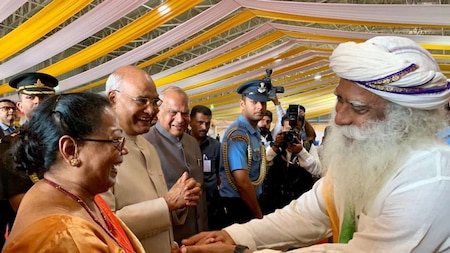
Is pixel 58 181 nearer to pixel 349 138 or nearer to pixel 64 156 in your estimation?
pixel 64 156

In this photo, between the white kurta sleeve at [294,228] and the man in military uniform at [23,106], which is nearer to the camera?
the white kurta sleeve at [294,228]

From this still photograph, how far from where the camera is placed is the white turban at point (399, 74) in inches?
51.1

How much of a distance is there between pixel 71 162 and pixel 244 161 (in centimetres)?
199

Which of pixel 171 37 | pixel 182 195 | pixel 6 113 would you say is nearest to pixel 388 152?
pixel 182 195

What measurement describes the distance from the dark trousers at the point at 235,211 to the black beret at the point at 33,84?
1.52 metres

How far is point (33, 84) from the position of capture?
257 cm

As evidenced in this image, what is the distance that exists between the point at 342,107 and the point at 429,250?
1.79ft

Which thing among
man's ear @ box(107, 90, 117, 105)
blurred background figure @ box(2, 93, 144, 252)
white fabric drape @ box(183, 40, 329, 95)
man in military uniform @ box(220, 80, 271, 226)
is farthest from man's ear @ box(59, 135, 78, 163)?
white fabric drape @ box(183, 40, 329, 95)

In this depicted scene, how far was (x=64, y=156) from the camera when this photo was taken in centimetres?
107

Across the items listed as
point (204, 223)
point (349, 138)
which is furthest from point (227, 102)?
point (349, 138)

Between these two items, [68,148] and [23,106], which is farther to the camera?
[23,106]

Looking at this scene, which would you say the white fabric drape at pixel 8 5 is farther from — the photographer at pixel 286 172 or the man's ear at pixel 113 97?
the man's ear at pixel 113 97

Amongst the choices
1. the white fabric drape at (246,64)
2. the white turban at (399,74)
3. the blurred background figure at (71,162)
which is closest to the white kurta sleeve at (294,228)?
the white turban at (399,74)

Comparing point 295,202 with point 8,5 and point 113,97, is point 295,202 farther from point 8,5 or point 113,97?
point 8,5
